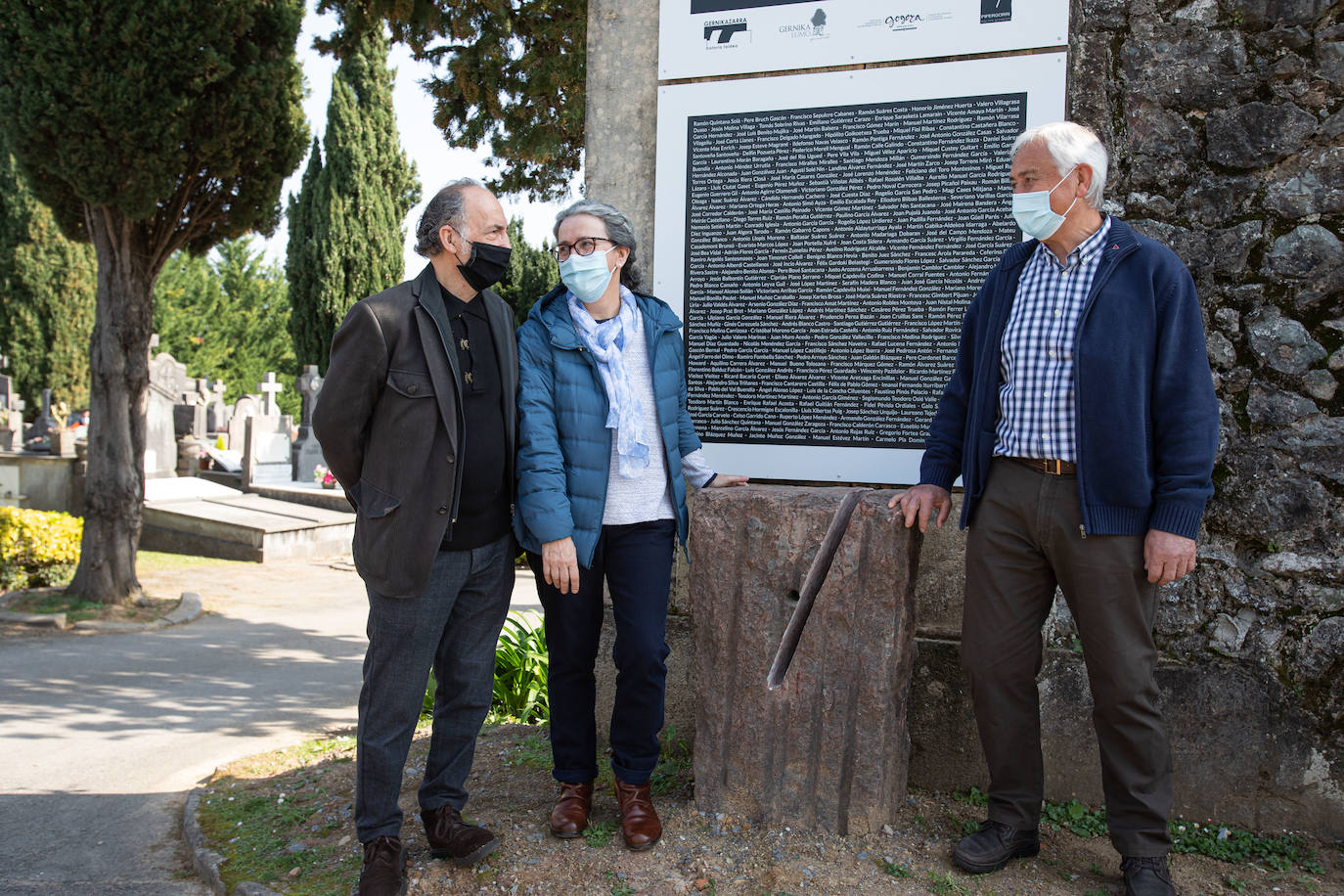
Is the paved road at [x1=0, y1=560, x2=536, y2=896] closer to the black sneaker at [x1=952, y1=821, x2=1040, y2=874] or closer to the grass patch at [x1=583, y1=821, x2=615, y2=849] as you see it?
the grass patch at [x1=583, y1=821, x2=615, y2=849]

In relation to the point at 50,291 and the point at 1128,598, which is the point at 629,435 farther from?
the point at 50,291

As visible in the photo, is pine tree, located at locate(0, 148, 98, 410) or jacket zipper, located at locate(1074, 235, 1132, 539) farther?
pine tree, located at locate(0, 148, 98, 410)

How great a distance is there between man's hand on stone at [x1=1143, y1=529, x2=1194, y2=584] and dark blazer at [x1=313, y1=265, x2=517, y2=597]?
1.99 metres

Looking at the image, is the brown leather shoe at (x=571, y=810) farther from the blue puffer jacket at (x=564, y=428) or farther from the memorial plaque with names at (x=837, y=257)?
the memorial plaque with names at (x=837, y=257)

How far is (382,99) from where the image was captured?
2278 cm

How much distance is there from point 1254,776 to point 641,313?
107 inches

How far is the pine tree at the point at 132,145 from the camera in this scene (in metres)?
7.47

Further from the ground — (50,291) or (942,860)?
(50,291)

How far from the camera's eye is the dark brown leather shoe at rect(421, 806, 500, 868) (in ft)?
9.86

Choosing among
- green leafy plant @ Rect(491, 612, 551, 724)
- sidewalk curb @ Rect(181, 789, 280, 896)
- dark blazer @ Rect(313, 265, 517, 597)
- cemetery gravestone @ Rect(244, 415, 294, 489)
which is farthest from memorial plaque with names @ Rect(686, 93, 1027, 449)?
cemetery gravestone @ Rect(244, 415, 294, 489)

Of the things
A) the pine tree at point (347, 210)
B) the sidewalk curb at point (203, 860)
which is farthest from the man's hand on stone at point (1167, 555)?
the pine tree at point (347, 210)

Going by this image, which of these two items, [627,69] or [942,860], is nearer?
[942,860]

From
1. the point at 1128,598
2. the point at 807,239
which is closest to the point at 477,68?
the point at 807,239

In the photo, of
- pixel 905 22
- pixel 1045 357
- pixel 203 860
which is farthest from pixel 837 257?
pixel 203 860
